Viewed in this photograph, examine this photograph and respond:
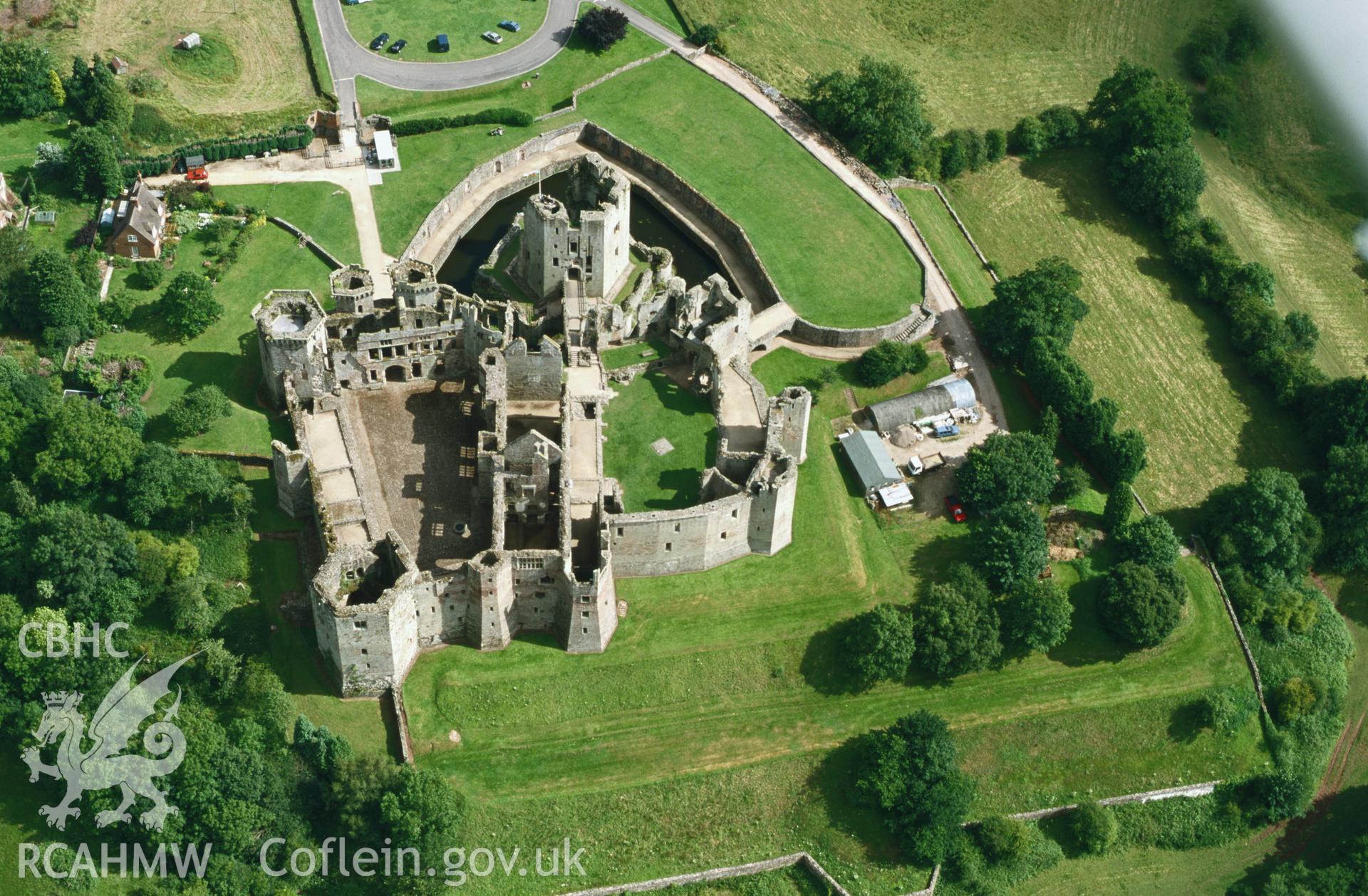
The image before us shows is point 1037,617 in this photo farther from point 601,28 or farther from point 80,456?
point 601,28

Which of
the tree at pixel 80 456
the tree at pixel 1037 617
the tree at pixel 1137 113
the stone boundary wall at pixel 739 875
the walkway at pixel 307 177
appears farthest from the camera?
the tree at pixel 1137 113

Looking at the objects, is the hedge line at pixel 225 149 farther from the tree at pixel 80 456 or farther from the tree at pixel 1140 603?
the tree at pixel 1140 603

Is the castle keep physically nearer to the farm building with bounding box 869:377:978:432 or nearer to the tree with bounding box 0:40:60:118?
the farm building with bounding box 869:377:978:432

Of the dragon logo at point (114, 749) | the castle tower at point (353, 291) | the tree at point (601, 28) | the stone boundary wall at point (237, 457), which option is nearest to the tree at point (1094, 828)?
the dragon logo at point (114, 749)

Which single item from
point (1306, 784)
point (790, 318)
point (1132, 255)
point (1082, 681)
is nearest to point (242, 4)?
point (790, 318)

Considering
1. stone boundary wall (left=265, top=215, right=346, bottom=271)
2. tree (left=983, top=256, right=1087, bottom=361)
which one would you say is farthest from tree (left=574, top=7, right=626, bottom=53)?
tree (left=983, top=256, right=1087, bottom=361)

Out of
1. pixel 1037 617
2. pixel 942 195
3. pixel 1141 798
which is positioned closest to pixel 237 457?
pixel 1037 617
